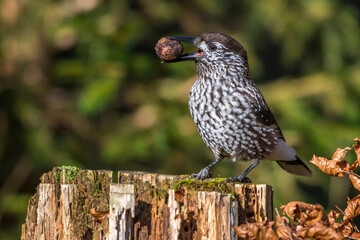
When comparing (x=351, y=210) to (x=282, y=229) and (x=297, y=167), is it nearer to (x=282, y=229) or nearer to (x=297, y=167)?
(x=282, y=229)

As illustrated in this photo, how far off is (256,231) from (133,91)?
16.2 ft

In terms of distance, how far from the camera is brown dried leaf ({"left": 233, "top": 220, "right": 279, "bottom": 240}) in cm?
282

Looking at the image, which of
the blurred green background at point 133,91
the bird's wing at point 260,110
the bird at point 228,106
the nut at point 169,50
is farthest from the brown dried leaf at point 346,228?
the blurred green background at point 133,91

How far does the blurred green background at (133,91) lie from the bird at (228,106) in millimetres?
2210

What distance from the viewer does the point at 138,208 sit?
3018 mm

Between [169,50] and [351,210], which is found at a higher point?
[169,50]

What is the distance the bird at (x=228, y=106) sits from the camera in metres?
4.29

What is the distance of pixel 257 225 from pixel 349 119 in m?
4.67

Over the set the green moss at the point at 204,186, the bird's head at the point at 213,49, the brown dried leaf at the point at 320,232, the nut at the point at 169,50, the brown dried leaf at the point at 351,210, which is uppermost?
the bird's head at the point at 213,49

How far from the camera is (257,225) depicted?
2.83 metres

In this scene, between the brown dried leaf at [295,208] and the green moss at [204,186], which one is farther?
the green moss at [204,186]

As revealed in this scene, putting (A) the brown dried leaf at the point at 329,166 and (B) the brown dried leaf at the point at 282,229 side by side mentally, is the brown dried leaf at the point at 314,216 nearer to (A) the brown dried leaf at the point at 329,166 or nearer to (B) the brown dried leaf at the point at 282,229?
(B) the brown dried leaf at the point at 282,229

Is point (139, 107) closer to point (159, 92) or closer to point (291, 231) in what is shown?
point (159, 92)

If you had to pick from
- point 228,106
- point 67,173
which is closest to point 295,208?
point 67,173
